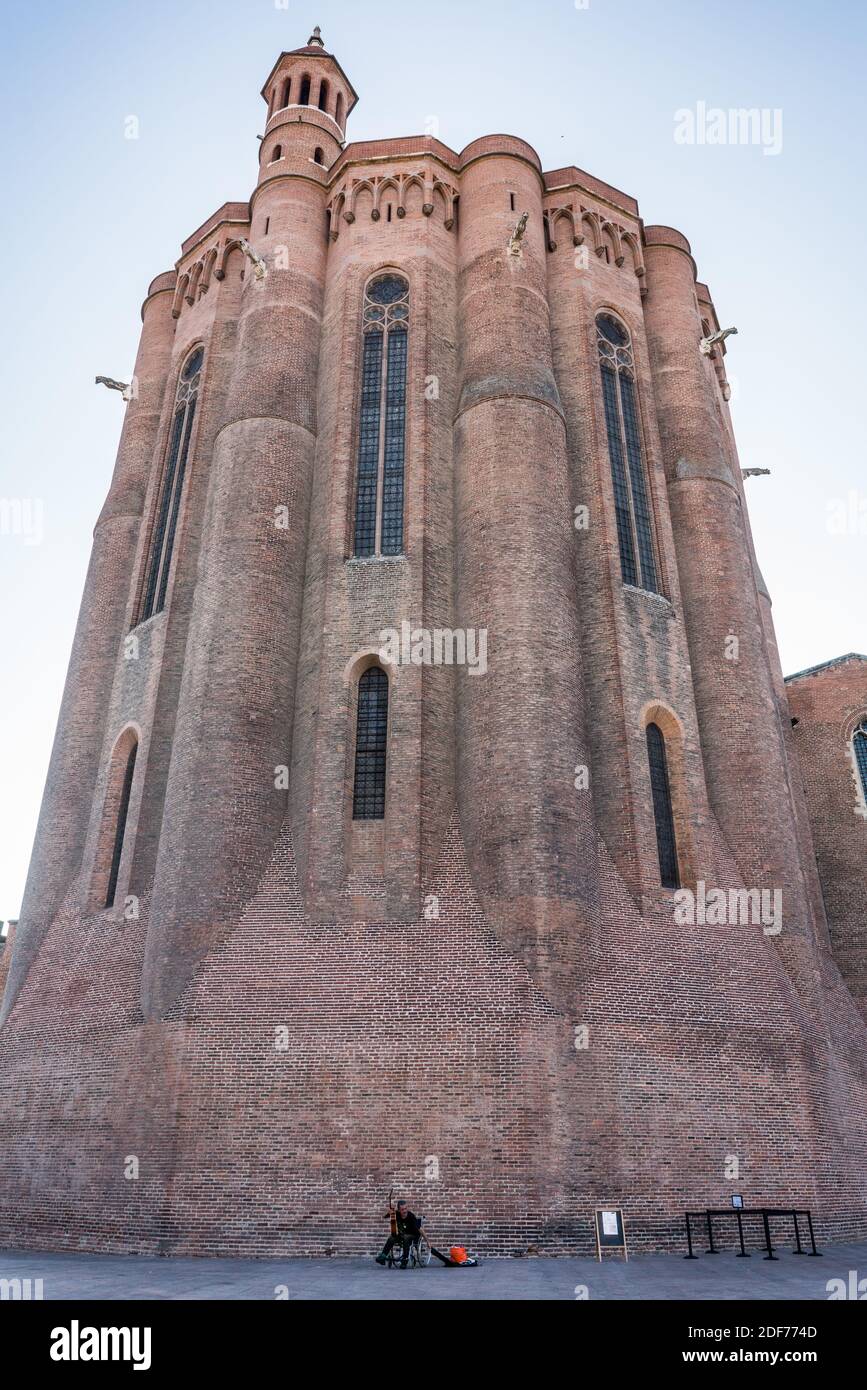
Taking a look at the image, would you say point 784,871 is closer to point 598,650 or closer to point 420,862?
point 598,650

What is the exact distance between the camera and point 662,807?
20.0 meters

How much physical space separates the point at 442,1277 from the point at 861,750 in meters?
21.1

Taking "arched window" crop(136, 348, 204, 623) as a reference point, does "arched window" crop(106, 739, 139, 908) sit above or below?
below

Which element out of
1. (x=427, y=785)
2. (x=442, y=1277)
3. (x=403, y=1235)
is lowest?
(x=442, y=1277)

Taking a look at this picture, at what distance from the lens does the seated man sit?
13.1 metres

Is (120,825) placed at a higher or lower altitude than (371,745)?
lower

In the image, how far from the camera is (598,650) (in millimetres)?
20547

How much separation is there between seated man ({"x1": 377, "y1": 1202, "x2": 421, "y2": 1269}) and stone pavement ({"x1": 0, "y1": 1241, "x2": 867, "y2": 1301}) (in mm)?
335

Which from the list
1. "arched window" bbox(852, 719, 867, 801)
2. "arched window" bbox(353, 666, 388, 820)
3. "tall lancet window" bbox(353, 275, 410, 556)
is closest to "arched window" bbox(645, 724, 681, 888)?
"arched window" bbox(353, 666, 388, 820)

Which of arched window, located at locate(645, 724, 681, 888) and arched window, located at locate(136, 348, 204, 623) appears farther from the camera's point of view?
arched window, located at locate(136, 348, 204, 623)

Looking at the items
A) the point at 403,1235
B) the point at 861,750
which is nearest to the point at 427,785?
the point at 403,1235

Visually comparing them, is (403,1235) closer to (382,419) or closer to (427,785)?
(427,785)

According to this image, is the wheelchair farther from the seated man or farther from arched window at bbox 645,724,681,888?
arched window at bbox 645,724,681,888

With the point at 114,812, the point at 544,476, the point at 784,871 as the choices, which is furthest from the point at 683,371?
the point at 114,812
